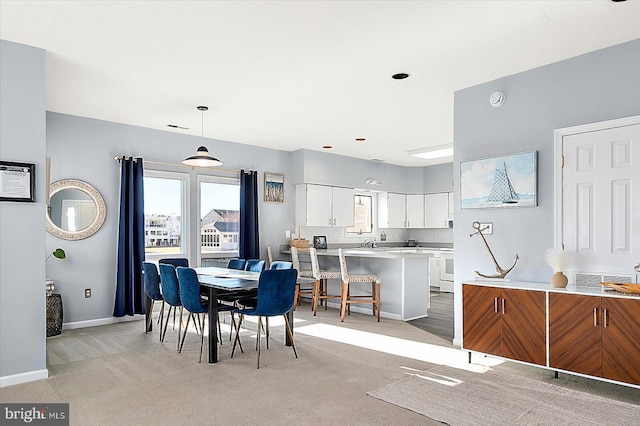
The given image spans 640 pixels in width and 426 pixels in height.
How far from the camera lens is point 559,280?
3.62m

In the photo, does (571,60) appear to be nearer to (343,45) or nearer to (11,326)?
(343,45)

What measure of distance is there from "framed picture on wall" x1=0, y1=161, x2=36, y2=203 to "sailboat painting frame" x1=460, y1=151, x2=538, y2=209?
159 inches

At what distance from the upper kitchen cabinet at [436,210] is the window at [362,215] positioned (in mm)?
1277

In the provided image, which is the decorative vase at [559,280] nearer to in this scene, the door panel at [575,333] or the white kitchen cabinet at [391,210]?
the door panel at [575,333]

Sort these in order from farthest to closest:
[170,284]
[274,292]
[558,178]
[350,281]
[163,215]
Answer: [163,215]
[350,281]
[170,284]
[274,292]
[558,178]

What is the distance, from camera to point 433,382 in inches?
140

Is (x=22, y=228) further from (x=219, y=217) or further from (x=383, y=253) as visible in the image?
(x=383, y=253)

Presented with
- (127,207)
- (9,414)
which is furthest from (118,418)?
(127,207)

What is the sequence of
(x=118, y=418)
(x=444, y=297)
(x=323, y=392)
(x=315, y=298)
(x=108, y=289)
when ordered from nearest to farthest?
(x=118, y=418), (x=323, y=392), (x=108, y=289), (x=315, y=298), (x=444, y=297)

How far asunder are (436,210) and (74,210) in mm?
6978

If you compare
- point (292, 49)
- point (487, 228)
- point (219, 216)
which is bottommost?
point (487, 228)

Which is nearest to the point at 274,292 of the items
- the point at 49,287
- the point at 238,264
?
the point at 238,264

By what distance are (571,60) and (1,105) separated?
4.84 m

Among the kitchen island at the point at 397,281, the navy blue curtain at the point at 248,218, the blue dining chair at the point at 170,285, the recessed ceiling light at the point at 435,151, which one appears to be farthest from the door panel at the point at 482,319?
the navy blue curtain at the point at 248,218
